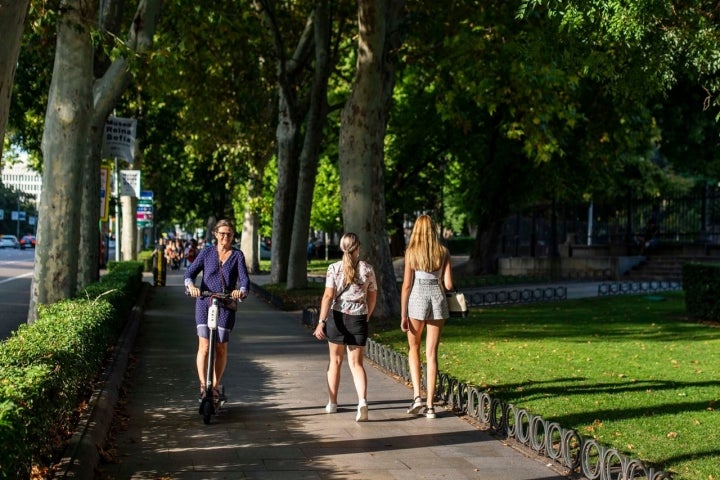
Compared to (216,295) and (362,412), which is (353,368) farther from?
(216,295)

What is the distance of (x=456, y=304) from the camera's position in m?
9.97

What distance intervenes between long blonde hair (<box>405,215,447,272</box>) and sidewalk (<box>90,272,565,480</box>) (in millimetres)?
1470

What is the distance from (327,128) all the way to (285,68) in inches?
440

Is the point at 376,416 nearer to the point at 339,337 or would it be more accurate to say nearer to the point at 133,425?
the point at 339,337

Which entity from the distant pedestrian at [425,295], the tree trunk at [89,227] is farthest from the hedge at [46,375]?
the tree trunk at [89,227]

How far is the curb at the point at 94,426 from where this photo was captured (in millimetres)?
6578

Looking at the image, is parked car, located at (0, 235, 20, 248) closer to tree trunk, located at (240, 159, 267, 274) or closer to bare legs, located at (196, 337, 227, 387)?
tree trunk, located at (240, 159, 267, 274)

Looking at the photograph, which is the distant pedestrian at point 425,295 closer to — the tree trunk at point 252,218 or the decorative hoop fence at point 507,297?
the decorative hoop fence at point 507,297

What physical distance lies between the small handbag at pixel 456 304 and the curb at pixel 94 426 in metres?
3.37

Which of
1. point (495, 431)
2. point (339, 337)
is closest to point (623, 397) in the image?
point (495, 431)

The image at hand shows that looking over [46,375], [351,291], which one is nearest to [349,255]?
[351,291]

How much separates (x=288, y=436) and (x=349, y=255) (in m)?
1.81

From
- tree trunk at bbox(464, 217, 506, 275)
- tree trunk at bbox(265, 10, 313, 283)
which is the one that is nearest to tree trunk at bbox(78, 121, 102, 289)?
tree trunk at bbox(265, 10, 313, 283)

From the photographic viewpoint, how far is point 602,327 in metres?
18.9
